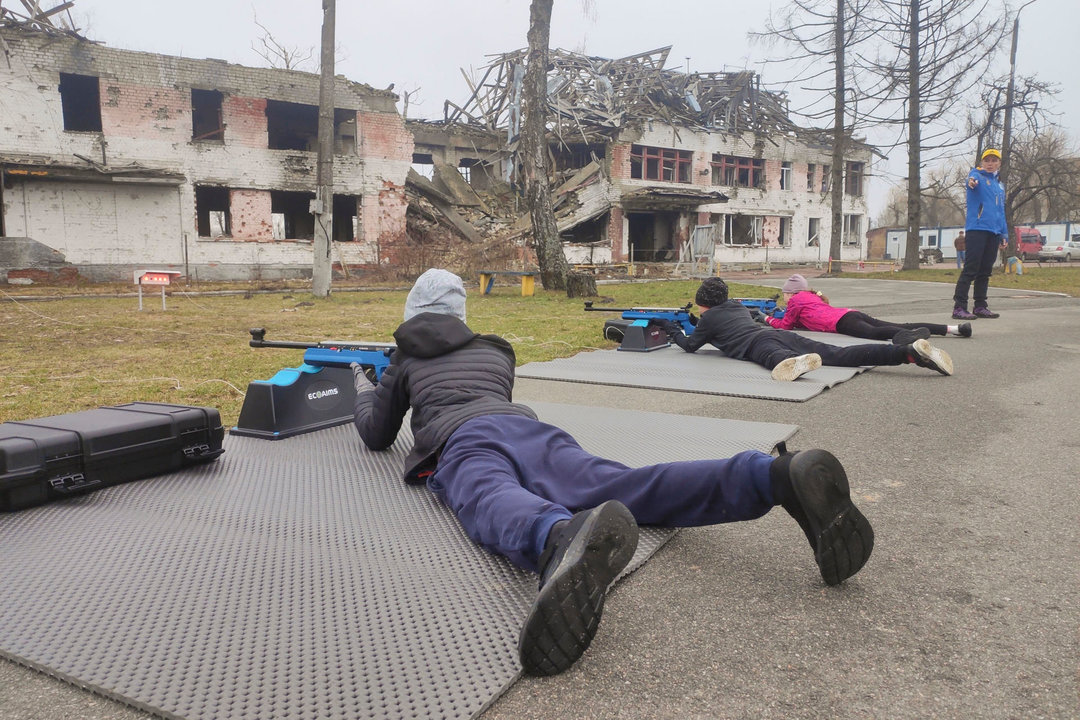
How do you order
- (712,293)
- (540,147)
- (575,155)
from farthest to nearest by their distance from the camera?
(575,155), (540,147), (712,293)

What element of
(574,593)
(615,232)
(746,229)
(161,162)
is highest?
(161,162)

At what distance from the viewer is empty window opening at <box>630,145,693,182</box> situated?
106 ft

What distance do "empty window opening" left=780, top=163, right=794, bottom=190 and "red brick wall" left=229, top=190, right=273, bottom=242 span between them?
24.6 m

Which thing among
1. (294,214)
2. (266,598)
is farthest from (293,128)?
(266,598)

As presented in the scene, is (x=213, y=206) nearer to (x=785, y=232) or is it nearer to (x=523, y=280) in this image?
(x=523, y=280)

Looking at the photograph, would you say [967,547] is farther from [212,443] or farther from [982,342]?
[982,342]

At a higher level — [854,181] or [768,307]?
[854,181]

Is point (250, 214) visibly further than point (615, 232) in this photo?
No

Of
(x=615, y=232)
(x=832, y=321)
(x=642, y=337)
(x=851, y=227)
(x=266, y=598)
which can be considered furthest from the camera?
(x=851, y=227)

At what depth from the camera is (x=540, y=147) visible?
51.5 ft

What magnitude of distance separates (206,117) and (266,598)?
25976 mm

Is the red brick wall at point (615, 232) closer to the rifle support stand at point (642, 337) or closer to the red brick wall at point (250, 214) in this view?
the red brick wall at point (250, 214)

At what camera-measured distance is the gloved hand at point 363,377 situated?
3.69m

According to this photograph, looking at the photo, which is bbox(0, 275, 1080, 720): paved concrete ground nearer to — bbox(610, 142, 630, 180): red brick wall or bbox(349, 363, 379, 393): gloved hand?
bbox(349, 363, 379, 393): gloved hand
